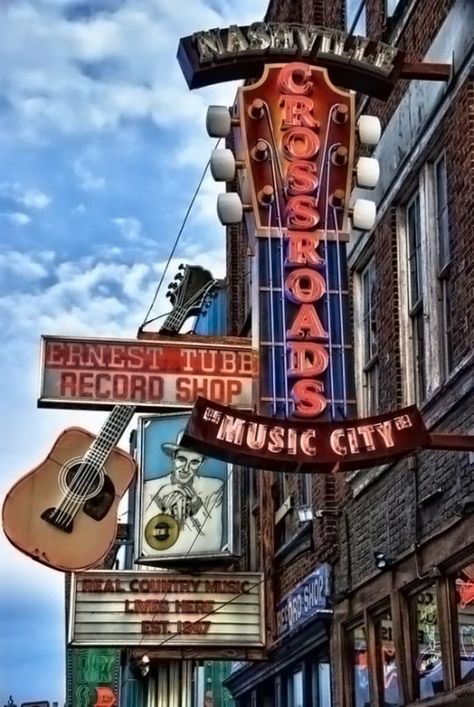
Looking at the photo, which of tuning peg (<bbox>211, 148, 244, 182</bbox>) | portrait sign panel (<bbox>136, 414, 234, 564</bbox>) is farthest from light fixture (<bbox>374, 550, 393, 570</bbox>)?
portrait sign panel (<bbox>136, 414, 234, 564</bbox>)

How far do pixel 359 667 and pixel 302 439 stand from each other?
5.27m

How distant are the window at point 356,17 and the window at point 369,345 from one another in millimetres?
2983

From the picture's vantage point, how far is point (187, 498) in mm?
19047

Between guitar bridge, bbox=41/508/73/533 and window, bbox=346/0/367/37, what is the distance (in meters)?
6.50

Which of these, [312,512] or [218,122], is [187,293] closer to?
[312,512]

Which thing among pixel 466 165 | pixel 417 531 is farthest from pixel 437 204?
pixel 417 531

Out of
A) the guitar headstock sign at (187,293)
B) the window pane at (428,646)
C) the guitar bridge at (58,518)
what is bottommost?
the window pane at (428,646)

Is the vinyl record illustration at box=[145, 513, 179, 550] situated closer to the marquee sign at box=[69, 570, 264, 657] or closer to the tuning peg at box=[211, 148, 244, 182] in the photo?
the marquee sign at box=[69, 570, 264, 657]

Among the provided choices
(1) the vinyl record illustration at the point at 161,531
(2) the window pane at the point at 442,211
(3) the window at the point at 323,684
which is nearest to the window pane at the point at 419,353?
(2) the window pane at the point at 442,211

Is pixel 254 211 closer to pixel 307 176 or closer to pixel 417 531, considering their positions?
pixel 307 176

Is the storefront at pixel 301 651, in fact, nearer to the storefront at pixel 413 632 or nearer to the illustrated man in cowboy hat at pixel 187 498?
the storefront at pixel 413 632

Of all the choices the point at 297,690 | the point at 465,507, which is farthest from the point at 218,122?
the point at 297,690

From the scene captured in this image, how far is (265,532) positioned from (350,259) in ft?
16.8

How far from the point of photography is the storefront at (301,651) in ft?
47.1
